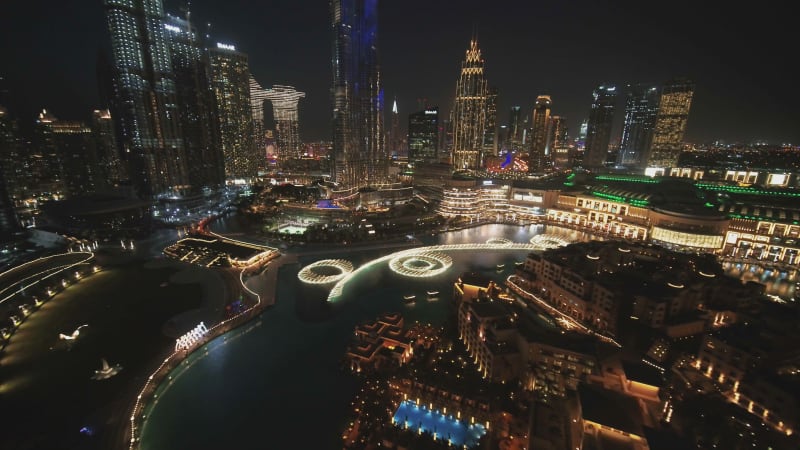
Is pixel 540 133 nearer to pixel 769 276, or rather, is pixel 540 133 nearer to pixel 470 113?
pixel 470 113

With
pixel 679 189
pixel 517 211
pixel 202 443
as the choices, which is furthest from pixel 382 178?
pixel 202 443

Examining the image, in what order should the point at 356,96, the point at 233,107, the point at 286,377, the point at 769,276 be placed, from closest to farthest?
the point at 286,377
the point at 769,276
the point at 356,96
the point at 233,107

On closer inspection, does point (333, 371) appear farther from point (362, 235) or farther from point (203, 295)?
point (362, 235)

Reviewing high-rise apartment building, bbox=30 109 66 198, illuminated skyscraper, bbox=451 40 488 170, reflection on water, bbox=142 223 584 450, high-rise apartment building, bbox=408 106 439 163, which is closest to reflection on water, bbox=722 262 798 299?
reflection on water, bbox=142 223 584 450

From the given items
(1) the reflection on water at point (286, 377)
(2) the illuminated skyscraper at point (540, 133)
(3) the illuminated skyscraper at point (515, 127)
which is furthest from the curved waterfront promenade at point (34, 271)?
(3) the illuminated skyscraper at point (515, 127)

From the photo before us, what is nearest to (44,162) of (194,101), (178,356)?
(194,101)
